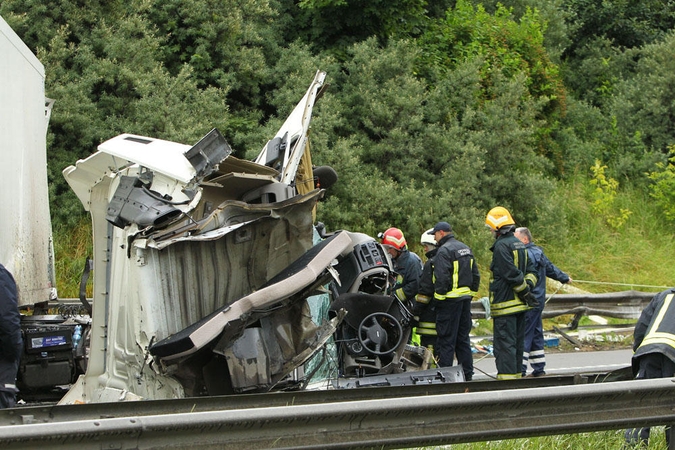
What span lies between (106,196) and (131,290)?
814 mm

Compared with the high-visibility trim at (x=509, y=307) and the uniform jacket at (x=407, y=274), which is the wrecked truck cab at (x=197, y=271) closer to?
the uniform jacket at (x=407, y=274)

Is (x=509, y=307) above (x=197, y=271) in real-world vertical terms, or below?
below

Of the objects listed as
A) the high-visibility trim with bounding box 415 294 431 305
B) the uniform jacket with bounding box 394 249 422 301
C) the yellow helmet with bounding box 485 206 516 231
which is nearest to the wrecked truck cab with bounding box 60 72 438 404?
the high-visibility trim with bounding box 415 294 431 305

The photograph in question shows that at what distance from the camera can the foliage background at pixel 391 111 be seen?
527 inches

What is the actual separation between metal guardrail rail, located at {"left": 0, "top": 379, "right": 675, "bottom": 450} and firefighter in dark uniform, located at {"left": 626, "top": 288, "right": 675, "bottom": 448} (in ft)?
2.17

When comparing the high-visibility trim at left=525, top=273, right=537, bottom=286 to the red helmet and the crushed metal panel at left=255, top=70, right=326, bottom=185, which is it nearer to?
the red helmet

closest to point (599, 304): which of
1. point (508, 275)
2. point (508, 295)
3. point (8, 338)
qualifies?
point (508, 295)

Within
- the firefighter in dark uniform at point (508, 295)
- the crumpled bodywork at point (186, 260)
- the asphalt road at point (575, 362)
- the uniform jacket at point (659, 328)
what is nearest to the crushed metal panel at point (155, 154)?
the crumpled bodywork at point (186, 260)

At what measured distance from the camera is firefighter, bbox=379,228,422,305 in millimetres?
8805

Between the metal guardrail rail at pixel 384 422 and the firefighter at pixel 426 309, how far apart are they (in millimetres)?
4483

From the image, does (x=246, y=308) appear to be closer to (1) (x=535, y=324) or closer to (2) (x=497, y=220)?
(2) (x=497, y=220)

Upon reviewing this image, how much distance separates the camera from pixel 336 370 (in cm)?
667

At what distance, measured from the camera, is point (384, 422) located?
371 cm

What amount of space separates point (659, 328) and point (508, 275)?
3.65 metres
